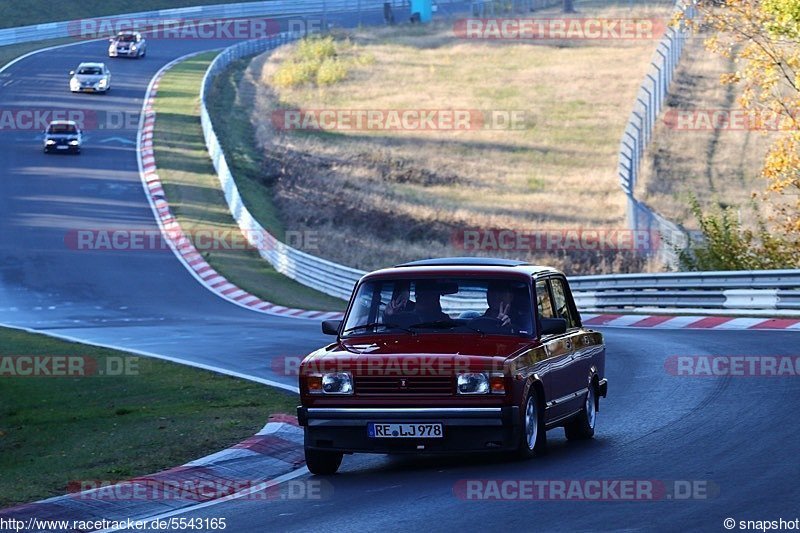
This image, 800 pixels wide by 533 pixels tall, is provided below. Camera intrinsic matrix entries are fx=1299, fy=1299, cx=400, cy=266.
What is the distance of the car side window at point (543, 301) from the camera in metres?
11.1

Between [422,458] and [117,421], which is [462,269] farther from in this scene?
[117,421]

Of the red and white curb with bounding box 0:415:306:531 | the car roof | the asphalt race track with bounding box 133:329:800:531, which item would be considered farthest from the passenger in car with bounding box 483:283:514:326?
the red and white curb with bounding box 0:415:306:531

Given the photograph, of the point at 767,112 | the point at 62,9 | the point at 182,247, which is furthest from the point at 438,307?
the point at 62,9

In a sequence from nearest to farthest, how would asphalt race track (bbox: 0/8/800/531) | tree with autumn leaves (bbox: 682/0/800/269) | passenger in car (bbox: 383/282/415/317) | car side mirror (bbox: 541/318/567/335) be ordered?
asphalt race track (bbox: 0/8/800/531), car side mirror (bbox: 541/318/567/335), passenger in car (bbox: 383/282/415/317), tree with autumn leaves (bbox: 682/0/800/269)

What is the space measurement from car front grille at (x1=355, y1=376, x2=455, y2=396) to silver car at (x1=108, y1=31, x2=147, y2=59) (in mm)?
62644

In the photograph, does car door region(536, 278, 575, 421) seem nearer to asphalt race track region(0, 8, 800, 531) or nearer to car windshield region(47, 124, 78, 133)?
asphalt race track region(0, 8, 800, 531)

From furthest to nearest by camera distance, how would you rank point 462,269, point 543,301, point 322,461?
point 543,301 < point 462,269 < point 322,461

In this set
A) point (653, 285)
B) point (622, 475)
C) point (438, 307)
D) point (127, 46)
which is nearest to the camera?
point (622, 475)

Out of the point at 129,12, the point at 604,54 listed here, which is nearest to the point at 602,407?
the point at 604,54

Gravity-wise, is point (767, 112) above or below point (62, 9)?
below

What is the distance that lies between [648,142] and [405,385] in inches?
1574

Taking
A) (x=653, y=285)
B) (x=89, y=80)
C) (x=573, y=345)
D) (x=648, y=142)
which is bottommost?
(x=653, y=285)

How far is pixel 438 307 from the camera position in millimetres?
10906

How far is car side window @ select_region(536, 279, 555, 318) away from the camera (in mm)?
11125
